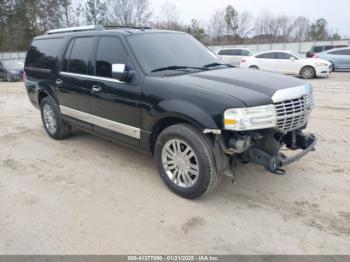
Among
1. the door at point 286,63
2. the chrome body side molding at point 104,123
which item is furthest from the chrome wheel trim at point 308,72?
the chrome body side molding at point 104,123

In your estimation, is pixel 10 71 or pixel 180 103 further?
pixel 10 71

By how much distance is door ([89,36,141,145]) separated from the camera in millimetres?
4016

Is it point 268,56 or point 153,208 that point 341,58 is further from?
point 153,208

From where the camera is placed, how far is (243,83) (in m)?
3.55

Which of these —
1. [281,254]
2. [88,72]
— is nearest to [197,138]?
[281,254]

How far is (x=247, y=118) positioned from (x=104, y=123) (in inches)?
91.6

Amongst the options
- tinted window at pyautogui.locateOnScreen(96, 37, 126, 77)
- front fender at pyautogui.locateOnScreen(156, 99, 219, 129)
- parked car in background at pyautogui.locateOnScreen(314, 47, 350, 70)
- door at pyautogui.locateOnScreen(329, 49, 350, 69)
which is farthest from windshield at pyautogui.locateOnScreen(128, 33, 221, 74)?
door at pyautogui.locateOnScreen(329, 49, 350, 69)

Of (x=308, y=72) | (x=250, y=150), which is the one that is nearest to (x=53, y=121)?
(x=250, y=150)

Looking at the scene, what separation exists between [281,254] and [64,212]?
7.66 ft

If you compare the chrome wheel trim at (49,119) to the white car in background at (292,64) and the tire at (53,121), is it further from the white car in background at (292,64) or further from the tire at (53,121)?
the white car in background at (292,64)

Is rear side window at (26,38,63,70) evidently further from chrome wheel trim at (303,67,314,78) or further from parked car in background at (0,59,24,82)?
chrome wheel trim at (303,67,314,78)

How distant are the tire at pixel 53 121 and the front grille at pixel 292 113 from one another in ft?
13.3

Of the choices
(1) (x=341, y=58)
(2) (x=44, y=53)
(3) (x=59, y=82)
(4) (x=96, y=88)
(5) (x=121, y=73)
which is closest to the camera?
(5) (x=121, y=73)

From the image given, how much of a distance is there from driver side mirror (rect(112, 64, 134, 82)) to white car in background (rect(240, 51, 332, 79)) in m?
14.0
